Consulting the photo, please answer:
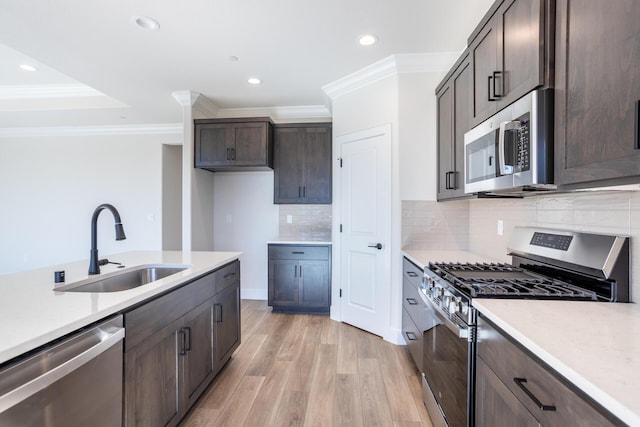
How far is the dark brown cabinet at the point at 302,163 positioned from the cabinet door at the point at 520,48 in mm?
2443

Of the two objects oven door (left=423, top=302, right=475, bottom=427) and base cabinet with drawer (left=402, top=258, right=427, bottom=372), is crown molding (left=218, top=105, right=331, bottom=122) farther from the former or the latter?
oven door (left=423, top=302, right=475, bottom=427)

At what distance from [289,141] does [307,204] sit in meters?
0.90

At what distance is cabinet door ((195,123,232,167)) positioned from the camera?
3.78 m

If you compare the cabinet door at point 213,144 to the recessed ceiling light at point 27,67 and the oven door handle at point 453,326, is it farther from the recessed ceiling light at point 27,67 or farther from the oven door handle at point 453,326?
the oven door handle at point 453,326

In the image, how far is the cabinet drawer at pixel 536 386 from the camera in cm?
65

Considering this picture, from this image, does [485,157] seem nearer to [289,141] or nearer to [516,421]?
[516,421]

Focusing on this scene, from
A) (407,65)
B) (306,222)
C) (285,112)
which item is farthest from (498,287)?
(285,112)

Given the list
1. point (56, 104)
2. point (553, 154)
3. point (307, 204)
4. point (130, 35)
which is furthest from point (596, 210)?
point (56, 104)


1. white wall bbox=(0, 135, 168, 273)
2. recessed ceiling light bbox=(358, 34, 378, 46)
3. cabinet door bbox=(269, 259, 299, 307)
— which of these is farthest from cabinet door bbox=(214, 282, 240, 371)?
white wall bbox=(0, 135, 168, 273)

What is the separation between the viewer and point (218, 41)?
8.29ft

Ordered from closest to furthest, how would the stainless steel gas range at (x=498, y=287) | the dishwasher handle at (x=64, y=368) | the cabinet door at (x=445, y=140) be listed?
the dishwasher handle at (x=64, y=368) < the stainless steel gas range at (x=498, y=287) < the cabinet door at (x=445, y=140)

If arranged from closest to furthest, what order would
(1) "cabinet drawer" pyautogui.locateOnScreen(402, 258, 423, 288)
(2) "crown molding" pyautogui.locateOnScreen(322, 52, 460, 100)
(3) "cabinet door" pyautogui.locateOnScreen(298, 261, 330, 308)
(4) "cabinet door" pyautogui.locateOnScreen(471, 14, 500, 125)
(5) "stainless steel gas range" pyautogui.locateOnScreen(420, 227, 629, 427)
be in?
(5) "stainless steel gas range" pyautogui.locateOnScreen(420, 227, 629, 427), (4) "cabinet door" pyautogui.locateOnScreen(471, 14, 500, 125), (1) "cabinet drawer" pyautogui.locateOnScreen(402, 258, 423, 288), (2) "crown molding" pyautogui.locateOnScreen(322, 52, 460, 100), (3) "cabinet door" pyautogui.locateOnScreen(298, 261, 330, 308)

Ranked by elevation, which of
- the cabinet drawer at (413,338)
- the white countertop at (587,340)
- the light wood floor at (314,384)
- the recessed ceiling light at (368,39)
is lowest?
the light wood floor at (314,384)

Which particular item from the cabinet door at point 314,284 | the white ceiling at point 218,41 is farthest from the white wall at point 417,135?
the cabinet door at point 314,284
